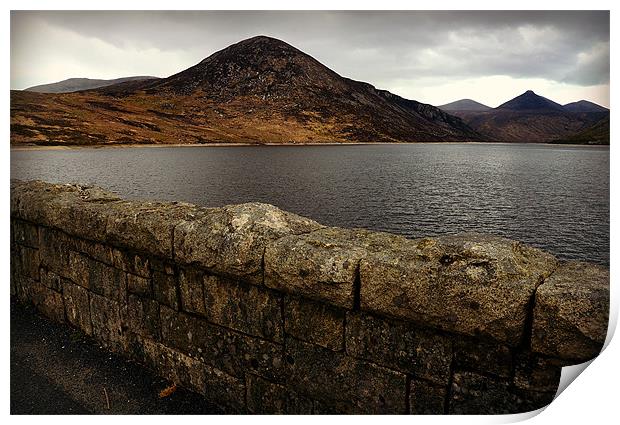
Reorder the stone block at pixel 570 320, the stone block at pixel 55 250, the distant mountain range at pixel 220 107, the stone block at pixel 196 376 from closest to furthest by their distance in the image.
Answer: the stone block at pixel 570 320, the stone block at pixel 196 376, the stone block at pixel 55 250, the distant mountain range at pixel 220 107

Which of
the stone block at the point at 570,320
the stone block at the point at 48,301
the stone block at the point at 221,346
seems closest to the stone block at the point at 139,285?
the stone block at the point at 221,346

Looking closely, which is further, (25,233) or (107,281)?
(25,233)

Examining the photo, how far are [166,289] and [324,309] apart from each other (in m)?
1.64

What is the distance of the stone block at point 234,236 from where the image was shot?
3.23 meters

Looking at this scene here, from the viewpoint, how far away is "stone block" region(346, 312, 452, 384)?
8.75ft

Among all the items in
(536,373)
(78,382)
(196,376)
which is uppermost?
(536,373)

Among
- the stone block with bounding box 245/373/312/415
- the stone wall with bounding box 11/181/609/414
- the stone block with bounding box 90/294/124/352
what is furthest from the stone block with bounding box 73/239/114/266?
the stone block with bounding box 245/373/312/415

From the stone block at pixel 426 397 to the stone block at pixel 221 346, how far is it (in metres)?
1.02

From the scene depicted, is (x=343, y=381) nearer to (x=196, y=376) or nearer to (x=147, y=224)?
(x=196, y=376)

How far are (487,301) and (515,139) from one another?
21959cm

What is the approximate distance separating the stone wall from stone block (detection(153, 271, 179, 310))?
16 mm

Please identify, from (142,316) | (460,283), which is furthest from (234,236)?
(460,283)

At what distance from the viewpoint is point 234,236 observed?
3.32m

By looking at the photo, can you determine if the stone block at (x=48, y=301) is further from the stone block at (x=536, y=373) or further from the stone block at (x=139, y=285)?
the stone block at (x=536, y=373)
